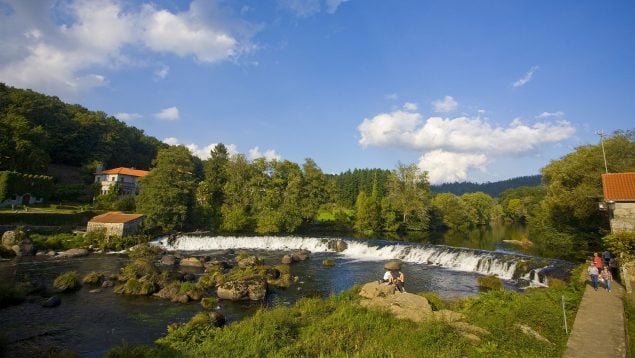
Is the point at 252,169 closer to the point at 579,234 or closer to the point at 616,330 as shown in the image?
the point at 579,234

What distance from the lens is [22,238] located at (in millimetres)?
38344

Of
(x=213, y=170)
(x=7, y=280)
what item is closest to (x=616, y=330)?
(x=7, y=280)

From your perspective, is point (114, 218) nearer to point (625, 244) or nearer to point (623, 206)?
point (625, 244)

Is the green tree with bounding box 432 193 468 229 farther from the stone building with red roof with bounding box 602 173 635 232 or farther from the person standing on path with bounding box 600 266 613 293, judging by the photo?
the person standing on path with bounding box 600 266 613 293

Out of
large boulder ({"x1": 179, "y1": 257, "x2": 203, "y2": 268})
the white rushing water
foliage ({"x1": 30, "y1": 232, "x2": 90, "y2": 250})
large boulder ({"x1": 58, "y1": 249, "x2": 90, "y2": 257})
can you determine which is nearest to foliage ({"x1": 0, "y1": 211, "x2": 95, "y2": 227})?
foliage ({"x1": 30, "y1": 232, "x2": 90, "y2": 250})

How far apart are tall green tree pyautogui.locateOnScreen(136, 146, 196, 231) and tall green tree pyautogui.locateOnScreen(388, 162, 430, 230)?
128 ft

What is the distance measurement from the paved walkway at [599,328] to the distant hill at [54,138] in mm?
83548

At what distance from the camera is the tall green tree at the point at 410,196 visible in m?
70.8

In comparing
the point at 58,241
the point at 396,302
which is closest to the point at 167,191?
the point at 58,241

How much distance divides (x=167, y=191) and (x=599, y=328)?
51304 mm

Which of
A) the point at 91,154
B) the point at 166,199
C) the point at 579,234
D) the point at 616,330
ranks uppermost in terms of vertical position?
the point at 91,154

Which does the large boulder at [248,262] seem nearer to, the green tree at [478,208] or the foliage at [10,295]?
the foliage at [10,295]

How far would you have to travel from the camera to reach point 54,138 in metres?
87.2

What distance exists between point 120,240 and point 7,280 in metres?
16.8
